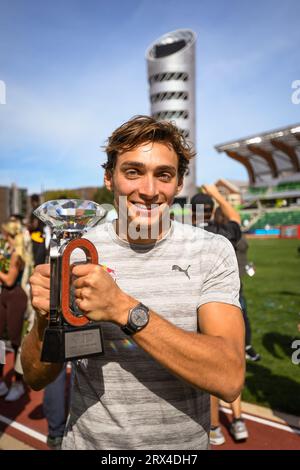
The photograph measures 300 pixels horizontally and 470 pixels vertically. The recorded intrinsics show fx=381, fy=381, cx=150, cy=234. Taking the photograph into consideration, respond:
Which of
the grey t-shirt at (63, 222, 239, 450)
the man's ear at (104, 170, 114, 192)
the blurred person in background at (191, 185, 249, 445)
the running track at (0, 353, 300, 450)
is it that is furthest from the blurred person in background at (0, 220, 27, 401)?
the grey t-shirt at (63, 222, 239, 450)

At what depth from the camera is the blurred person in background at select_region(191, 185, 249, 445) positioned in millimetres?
3812

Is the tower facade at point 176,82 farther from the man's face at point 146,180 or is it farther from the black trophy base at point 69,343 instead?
the black trophy base at point 69,343

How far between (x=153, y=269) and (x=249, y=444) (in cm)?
310

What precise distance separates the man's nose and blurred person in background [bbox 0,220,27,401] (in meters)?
3.66

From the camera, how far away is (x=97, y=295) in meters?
1.12

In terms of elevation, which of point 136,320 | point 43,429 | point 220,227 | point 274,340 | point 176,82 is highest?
point 176,82

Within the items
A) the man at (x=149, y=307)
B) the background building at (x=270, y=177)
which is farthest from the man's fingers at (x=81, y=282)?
the background building at (x=270, y=177)

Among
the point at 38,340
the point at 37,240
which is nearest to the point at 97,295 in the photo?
the point at 38,340

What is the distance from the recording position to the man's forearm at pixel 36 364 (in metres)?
1.38

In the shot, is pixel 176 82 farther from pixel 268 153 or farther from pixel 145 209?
pixel 145 209

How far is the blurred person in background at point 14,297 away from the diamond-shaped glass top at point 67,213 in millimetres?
3773

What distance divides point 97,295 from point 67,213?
11.9 inches

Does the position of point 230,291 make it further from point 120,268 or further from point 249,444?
point 249,444
